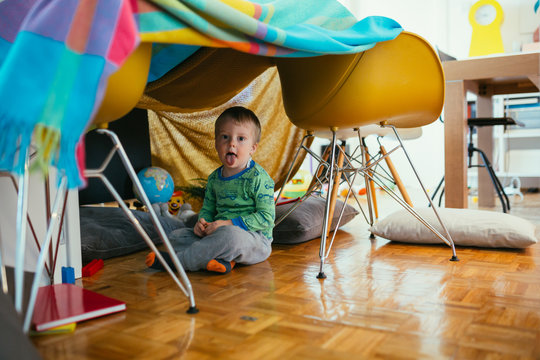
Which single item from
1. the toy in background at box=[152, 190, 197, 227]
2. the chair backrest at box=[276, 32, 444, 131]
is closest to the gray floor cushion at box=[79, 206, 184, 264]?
the toy in background at box=[152, 190, 197, 227]

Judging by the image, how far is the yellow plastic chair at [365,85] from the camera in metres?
1.41

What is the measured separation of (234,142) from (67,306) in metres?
0.76

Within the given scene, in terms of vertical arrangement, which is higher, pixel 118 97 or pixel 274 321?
pixel 118 97

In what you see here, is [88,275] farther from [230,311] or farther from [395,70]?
[395,70]

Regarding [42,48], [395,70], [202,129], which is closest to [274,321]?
[42,48]

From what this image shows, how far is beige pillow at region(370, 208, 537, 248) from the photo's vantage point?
1.73 meters

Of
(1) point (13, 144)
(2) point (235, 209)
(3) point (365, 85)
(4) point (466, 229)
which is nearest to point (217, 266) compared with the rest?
(2) point (235, 209)

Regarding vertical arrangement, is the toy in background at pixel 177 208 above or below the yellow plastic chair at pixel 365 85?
below

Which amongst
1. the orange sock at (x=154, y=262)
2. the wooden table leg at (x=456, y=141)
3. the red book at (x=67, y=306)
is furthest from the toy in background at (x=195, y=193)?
the red book at (x=67, y=306)

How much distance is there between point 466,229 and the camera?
1802 mm

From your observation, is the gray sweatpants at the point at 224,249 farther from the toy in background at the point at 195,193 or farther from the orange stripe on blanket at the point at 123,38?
the toy in background at the point at 195,193

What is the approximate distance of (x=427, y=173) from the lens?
16.0 feet

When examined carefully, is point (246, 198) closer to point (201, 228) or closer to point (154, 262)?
point (201, 228)

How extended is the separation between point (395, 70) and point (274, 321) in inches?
32.1
